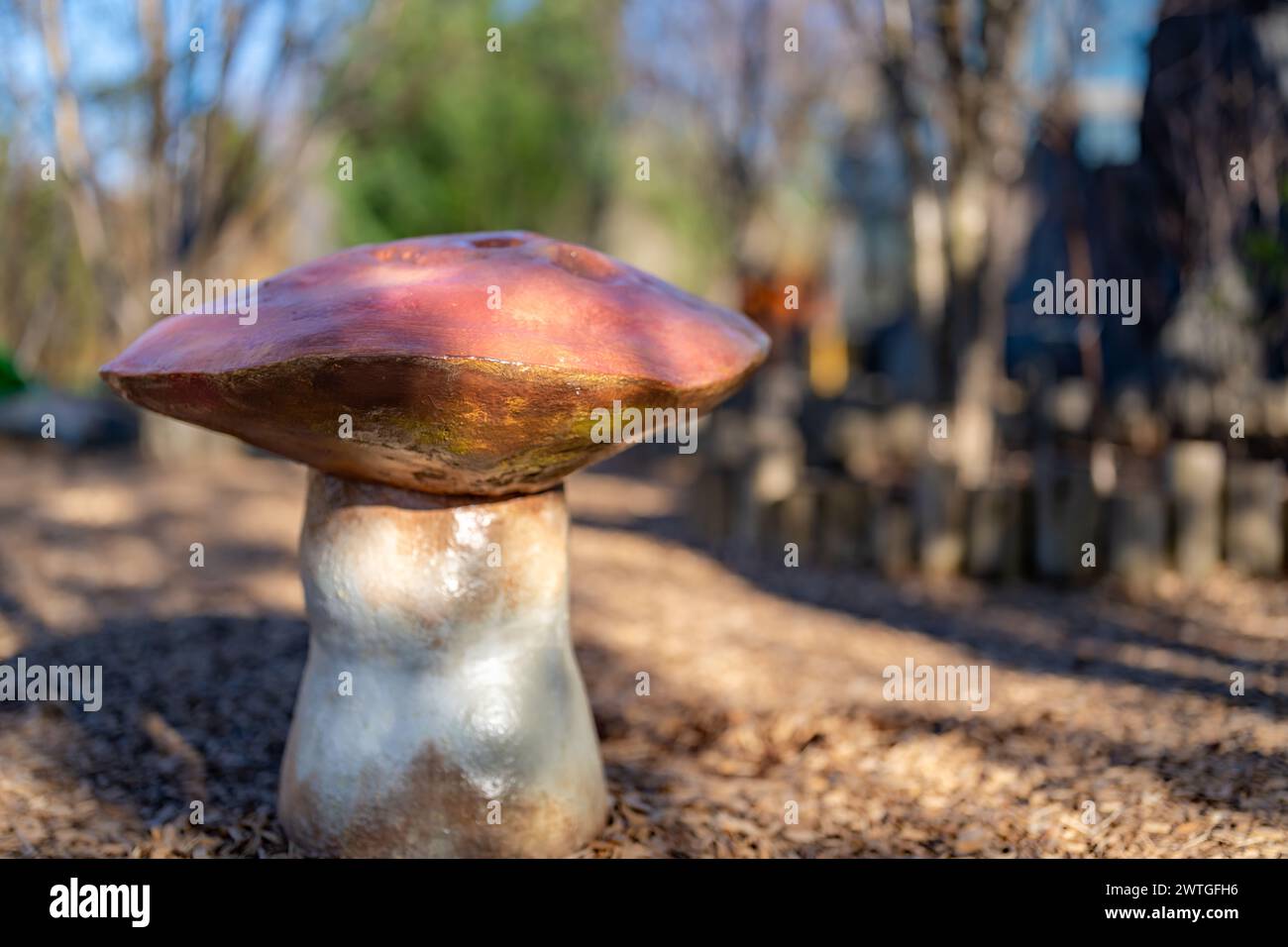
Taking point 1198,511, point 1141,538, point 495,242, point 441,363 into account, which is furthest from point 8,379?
point 1198,511

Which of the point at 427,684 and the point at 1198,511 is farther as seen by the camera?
the point at 1198,511

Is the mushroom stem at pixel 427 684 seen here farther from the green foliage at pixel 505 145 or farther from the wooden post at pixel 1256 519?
the green foliage at pixel 505 145

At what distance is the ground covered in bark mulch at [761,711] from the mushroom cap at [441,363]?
3.53 ft

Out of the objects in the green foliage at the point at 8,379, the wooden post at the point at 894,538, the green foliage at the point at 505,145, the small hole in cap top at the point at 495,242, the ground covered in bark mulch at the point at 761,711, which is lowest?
the ground covered in bark mulch at the point at 761,711

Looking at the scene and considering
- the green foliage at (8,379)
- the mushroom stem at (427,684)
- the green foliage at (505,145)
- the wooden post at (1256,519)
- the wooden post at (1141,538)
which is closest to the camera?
the mushroom stem at (427,684)

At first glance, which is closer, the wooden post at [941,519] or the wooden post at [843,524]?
the wooden post at [941,519]

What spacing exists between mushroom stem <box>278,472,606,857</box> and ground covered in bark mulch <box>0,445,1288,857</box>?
0.29m

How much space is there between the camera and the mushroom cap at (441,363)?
2.18 meters

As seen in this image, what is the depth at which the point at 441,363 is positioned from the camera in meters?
2.14

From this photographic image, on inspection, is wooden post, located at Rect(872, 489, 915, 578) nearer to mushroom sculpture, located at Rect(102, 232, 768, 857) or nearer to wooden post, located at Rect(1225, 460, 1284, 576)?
wooden post, located at Rect(1225, 460, 1284, 576)

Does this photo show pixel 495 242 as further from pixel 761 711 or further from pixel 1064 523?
pixel 1064 523

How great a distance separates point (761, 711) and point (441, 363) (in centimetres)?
216

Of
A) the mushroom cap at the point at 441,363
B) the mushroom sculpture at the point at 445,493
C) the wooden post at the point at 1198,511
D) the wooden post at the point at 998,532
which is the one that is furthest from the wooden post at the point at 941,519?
the mushroom cap at the point at 441,363

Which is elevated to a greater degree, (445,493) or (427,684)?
(445,493)
